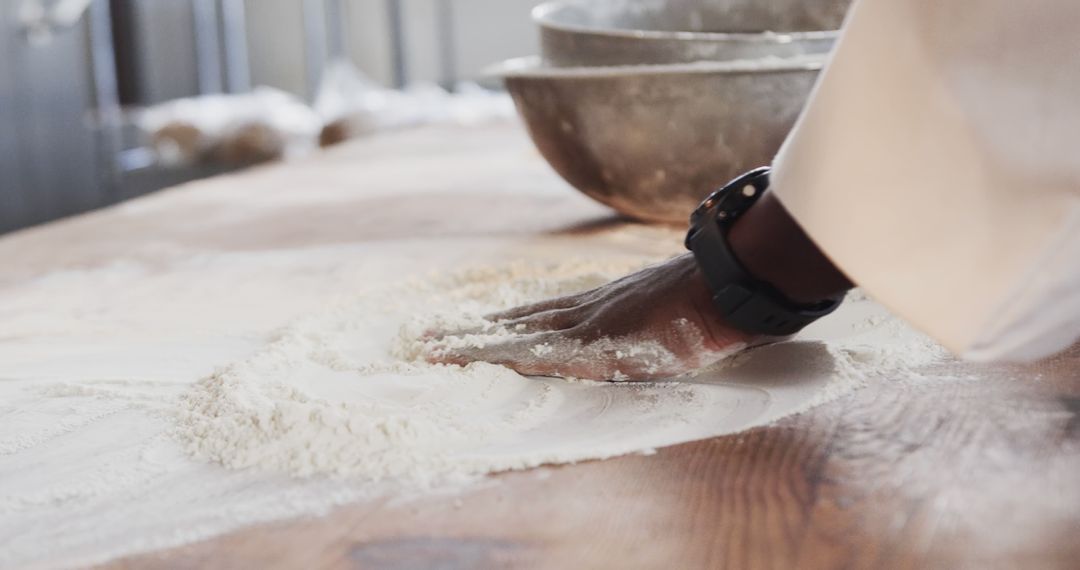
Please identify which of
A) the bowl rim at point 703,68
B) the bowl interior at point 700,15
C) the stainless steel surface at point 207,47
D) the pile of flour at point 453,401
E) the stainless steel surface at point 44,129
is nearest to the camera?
the pile of flour at point 453,401

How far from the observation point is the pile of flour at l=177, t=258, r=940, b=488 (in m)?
0.68

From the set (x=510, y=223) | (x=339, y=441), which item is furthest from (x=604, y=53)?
(x=339, y=441)

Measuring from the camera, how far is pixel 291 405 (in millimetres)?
733

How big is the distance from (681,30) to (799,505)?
48.2 inches

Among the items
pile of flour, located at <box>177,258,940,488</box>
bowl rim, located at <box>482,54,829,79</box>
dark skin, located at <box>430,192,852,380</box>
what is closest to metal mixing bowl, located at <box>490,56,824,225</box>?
bowl rim, located at <box>482,54,829,79</box>

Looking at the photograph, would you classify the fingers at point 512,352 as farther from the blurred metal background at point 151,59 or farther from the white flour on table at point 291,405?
the blurred metal background at point 151,59

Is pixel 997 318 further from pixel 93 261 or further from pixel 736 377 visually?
pixel 93 261

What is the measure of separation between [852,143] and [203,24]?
13.0 feet

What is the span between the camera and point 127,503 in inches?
25.0

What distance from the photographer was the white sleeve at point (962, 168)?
0.58 meters

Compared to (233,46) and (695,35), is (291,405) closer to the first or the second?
(695,35)

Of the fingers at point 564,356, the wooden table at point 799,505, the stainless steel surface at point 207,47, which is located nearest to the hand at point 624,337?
the fingers at point 564,356

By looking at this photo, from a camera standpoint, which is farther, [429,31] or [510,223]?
[429,31]

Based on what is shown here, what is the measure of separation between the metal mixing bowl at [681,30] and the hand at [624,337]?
0.58 meters
